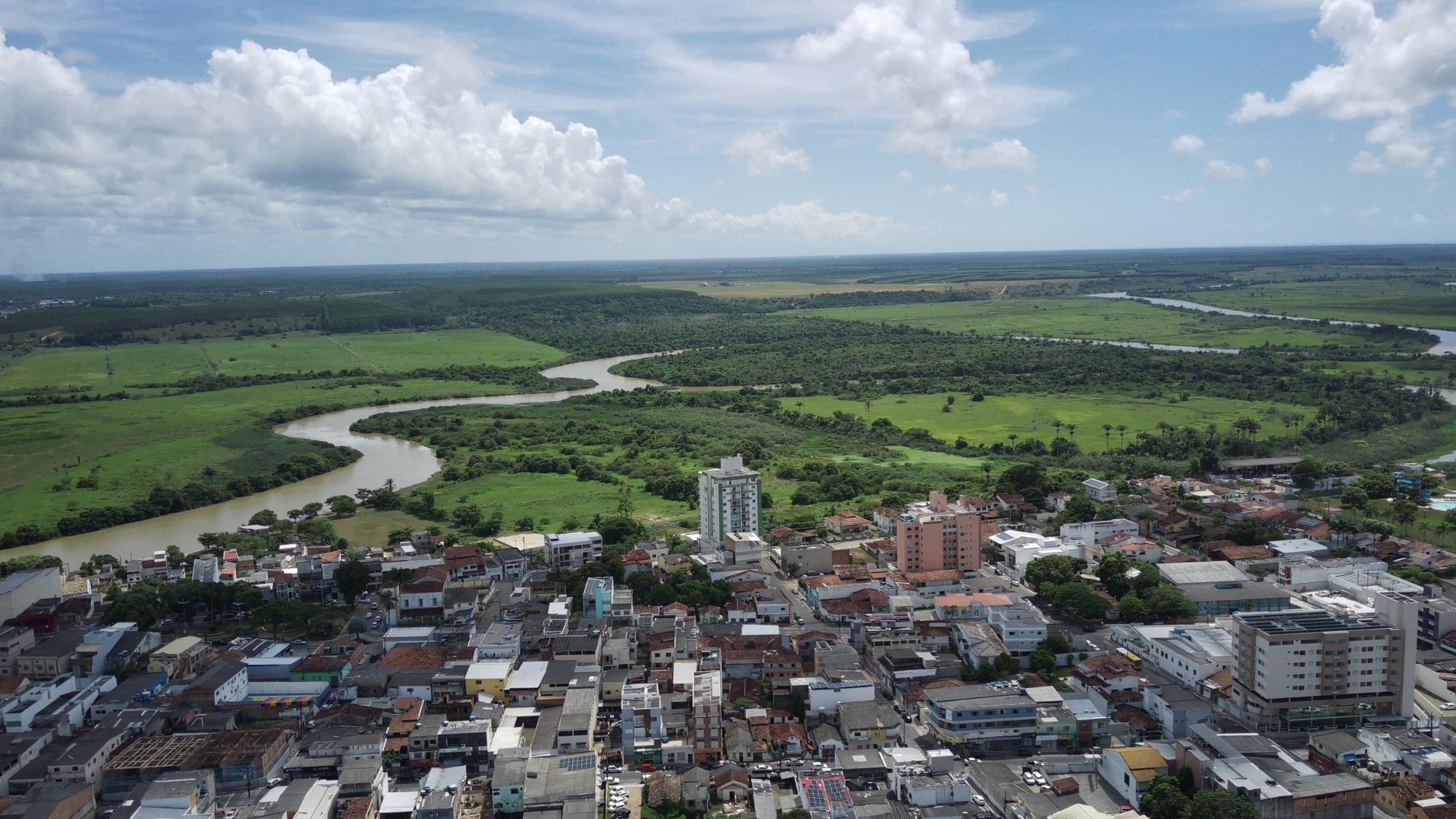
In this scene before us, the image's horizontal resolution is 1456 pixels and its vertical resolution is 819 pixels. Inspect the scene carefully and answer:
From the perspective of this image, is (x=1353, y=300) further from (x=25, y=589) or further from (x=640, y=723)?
(x=25, y=589)

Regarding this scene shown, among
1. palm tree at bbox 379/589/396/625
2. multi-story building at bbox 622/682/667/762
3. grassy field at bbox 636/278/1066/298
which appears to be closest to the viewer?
multi-story building at bbox 622/682/667/762

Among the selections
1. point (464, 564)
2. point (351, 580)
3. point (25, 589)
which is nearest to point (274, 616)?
point (351, 580)

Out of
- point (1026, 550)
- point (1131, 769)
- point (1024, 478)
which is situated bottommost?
point (1131, 769)

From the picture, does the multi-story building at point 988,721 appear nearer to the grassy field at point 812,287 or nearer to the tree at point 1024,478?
the tree at point 1024,478

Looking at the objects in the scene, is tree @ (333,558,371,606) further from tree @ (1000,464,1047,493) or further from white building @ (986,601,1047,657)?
tree @ (1000,464,1047,493)

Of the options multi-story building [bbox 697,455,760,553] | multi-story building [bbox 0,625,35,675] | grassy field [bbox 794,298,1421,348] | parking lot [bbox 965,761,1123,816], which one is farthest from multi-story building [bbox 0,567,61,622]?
grassy field [bbox 794,298,1421,348]

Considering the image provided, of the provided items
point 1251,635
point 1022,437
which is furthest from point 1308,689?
point 1022,437
